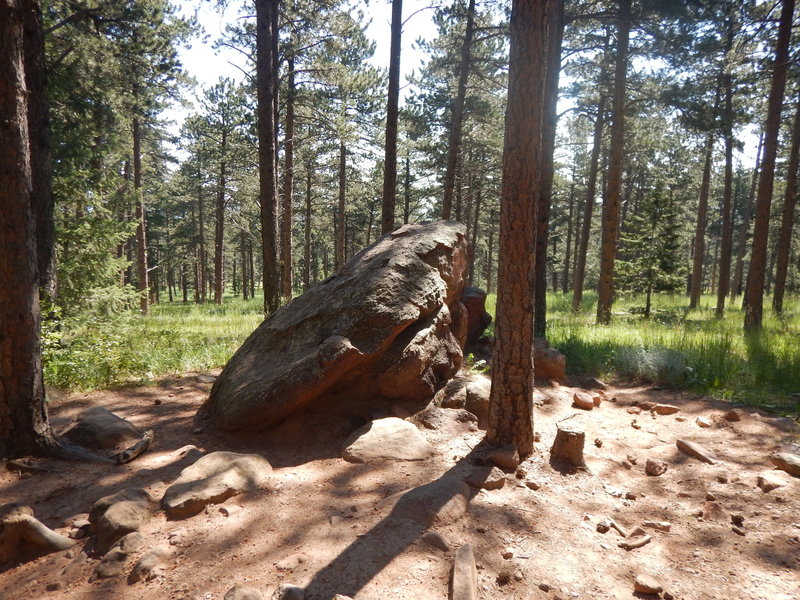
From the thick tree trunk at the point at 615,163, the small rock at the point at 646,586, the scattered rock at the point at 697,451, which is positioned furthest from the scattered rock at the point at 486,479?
the thick tree trunk at the point at 615,163

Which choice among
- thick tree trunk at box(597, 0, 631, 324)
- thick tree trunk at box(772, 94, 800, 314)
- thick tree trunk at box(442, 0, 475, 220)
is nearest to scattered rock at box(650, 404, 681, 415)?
thick tree trunk at box(597, 0, 631, 324)

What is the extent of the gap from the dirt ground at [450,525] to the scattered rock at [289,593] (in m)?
0.05

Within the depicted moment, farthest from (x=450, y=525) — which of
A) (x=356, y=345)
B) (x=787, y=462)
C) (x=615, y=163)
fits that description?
(x=615, y=163)

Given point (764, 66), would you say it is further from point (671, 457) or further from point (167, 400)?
point (167, 400)

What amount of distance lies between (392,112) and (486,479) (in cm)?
916

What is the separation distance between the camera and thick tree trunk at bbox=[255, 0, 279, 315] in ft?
26.5

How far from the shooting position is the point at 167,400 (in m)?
5.96

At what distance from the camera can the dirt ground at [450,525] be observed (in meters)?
2.55

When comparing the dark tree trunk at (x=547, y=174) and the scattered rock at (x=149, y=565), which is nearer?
the scattered rock at (x=149, y=565)

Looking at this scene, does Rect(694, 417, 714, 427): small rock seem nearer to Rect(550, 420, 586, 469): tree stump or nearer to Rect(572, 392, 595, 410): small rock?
Rect(572, 392, 595, 410): small rock

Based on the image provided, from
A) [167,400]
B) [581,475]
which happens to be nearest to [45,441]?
[167,400]

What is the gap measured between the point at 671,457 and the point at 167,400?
6.31 metres

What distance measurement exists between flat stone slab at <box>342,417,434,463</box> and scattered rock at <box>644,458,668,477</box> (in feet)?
6.87

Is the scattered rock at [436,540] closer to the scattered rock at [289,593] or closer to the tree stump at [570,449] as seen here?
the scattered rock at [289,593]
